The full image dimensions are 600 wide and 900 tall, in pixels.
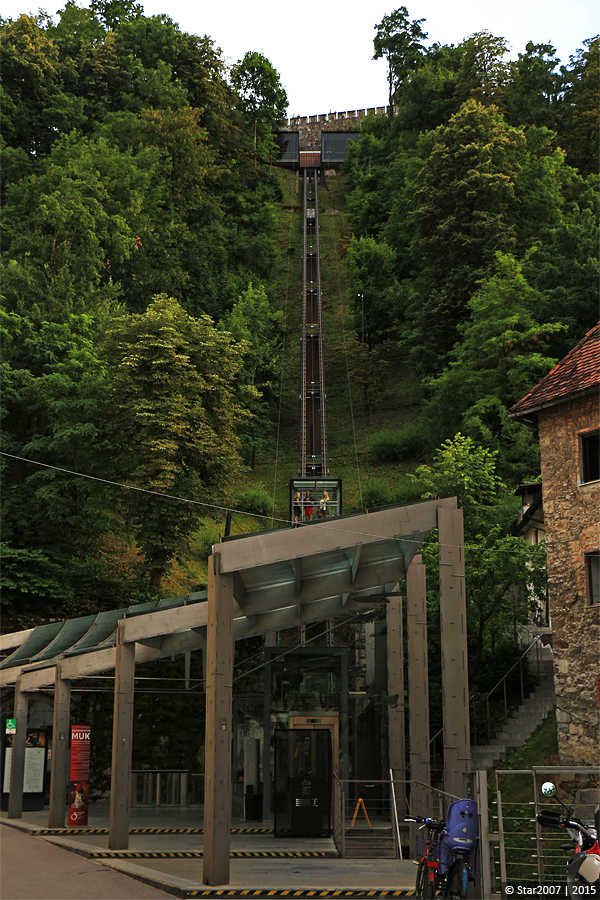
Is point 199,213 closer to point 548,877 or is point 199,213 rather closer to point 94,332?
point 94,332

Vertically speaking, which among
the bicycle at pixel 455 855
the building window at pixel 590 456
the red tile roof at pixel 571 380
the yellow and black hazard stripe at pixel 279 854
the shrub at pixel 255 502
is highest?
the shrub at pixel 255 502

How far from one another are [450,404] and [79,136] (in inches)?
1071

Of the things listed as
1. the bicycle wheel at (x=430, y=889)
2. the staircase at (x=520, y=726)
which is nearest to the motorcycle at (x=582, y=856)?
the bicycle wheel at (x=430, y=889)

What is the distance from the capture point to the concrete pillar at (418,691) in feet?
44.7

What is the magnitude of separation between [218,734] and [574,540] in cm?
1059

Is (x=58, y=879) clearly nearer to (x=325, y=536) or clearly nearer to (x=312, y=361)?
(x=325, y=536)

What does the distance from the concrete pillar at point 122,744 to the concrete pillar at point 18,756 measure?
18.7 feet

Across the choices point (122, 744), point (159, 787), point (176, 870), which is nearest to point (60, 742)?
point (122, 744)

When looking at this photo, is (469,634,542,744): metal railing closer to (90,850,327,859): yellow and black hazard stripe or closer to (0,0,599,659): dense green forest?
(0,0,599,659): dense green forest

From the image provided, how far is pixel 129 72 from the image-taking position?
58.7m

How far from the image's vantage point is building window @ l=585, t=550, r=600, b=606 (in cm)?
1841

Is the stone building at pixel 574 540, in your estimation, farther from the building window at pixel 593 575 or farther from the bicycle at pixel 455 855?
the bicycle at pixel 455 855

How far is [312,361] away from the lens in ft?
203

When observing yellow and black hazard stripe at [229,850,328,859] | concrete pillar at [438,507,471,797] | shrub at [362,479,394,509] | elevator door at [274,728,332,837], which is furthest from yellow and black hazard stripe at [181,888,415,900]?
shrub at [362,479,394,509]
